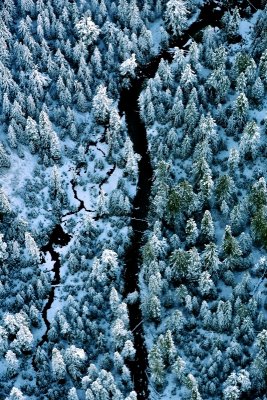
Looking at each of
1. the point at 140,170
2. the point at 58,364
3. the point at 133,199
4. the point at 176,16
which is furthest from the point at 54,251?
the point at 176,16

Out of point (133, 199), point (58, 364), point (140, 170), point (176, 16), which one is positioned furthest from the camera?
point (176, 16)

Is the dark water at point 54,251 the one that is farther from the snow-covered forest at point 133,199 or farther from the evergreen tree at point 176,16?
the evergreen tree at point 176,16

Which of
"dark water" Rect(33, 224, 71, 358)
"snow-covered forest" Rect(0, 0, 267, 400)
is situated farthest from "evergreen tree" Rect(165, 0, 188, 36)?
"dark water" Rect(33, 224, 71, 358)

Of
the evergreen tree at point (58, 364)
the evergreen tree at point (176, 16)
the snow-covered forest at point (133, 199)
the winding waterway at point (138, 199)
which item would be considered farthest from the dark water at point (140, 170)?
the evergreen tree at point (58, 364)

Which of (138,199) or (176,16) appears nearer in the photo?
(138,199)

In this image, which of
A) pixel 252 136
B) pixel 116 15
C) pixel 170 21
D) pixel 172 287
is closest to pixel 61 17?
pixel 116 15

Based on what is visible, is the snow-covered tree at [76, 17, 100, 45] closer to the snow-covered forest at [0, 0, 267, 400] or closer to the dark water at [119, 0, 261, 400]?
the snow-covered forest at [0, 0, 267, 400]

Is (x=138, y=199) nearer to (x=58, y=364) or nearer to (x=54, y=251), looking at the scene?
(x=54, y=251)
